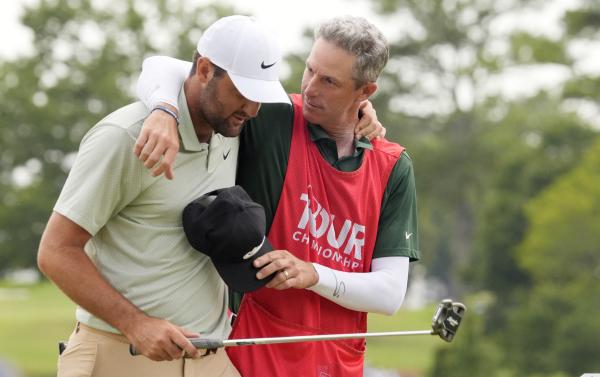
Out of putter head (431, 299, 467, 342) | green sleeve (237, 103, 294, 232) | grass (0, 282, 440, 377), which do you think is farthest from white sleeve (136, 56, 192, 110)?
grass (0, 282, 440, 377)

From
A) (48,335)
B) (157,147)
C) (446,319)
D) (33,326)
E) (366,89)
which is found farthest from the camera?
(33,326)

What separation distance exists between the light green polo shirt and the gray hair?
636mm

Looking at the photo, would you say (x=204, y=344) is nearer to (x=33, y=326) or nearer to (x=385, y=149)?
(x=385, y=149)

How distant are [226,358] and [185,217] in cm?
69

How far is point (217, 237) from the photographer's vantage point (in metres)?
4.51

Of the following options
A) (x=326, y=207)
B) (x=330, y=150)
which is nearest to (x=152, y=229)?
(x=326, y=207)

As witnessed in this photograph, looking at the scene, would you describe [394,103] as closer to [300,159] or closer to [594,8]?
[594,8]

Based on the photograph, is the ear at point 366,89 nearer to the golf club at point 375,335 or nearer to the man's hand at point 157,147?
the golf club at point 375,335

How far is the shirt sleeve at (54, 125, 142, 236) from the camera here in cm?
439

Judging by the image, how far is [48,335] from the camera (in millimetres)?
47281

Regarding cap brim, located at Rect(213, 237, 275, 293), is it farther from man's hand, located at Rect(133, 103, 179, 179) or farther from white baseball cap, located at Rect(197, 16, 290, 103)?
white baseball cap, located at Rect(197, 16, 290, 103)

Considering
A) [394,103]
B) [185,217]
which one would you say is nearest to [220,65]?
[185,217]

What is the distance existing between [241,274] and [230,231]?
0.60 feet

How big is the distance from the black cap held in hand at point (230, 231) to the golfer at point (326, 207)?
0.38 meters
